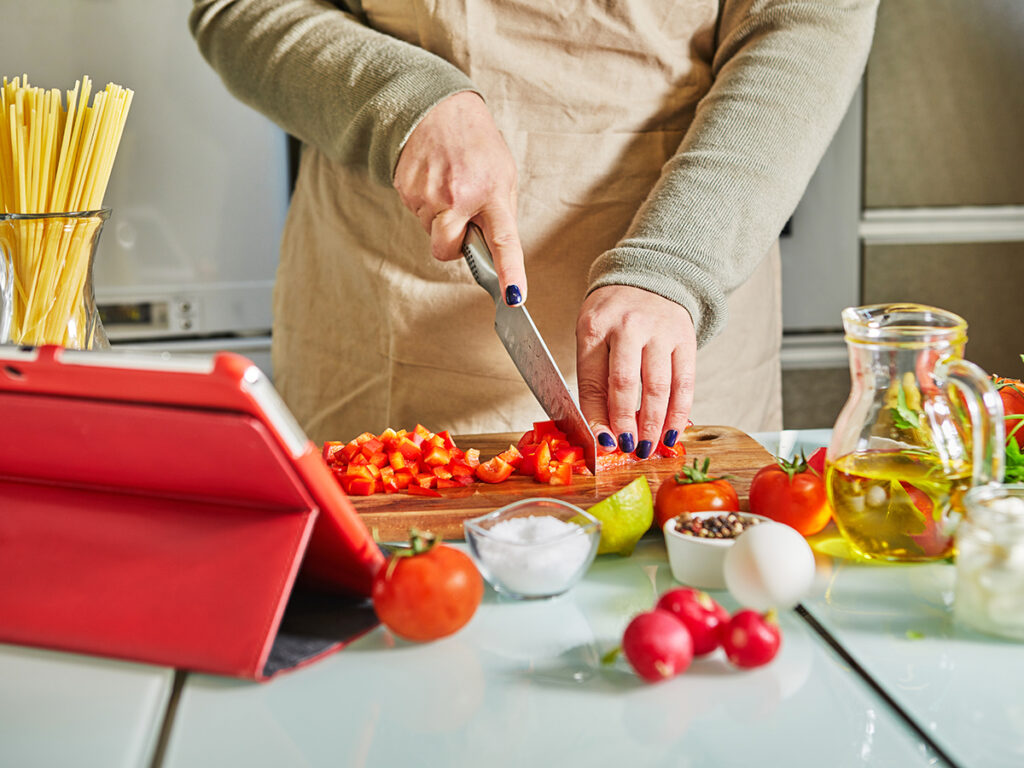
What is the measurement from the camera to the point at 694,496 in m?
0.99

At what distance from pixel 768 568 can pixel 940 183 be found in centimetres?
217

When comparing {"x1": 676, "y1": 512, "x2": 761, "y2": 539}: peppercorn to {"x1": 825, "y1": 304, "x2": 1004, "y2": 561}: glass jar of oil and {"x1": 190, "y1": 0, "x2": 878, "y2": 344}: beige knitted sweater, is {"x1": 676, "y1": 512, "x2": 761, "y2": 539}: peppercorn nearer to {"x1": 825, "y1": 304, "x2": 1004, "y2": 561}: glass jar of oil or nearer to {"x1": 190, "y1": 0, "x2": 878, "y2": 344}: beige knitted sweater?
{"x1": 825, "y1": 304, "x2": 1004, "y2": 561}: glass jar of oil

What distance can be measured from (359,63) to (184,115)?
1.11 m

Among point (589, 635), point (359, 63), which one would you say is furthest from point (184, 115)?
point (589, 635)

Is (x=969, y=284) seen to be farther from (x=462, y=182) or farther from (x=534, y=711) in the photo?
(x=534, y=711)

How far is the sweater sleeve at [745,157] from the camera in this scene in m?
1.31

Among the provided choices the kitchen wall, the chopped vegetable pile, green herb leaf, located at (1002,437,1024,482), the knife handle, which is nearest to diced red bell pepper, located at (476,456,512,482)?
the chopped vegetable pile

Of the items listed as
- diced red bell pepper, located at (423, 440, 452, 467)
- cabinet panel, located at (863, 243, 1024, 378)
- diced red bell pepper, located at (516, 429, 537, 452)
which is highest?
diced red bell pepper, located at (423, 440, 452, 467)

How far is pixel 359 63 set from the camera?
1467mm

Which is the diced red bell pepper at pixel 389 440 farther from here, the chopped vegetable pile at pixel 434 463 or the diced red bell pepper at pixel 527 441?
the diced red bell pepper at pixel 527 441

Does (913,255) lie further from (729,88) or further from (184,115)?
(184,115)

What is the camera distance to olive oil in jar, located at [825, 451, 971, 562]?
2.87 feet

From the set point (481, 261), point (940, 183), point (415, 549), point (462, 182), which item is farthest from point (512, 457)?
point (940, 183)

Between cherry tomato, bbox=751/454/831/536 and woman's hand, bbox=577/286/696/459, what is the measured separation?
9.4 inches
